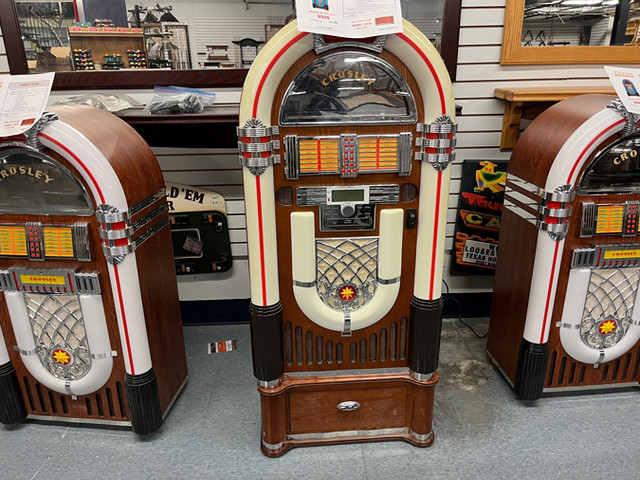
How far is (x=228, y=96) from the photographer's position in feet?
9.48

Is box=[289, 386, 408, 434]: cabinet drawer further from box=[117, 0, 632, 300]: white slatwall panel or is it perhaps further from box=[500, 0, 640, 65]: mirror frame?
box=[500, 0, 640, 65]: mirror frame

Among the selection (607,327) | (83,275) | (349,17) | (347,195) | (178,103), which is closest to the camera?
(349,17)

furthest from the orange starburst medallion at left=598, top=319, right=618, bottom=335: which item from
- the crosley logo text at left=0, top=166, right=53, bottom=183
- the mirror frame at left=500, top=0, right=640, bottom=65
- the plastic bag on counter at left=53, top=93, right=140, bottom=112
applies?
the plastic bag on counter at left=53, top=93, right=140, bottom=112

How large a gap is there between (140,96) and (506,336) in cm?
263

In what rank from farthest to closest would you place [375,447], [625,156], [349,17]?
[375,447]
[625,156]
[349,17]

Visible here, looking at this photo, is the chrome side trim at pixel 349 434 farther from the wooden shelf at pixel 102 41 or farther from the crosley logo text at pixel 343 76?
the wooden shelf at pixel 102 41

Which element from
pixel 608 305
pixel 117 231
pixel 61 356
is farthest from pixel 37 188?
pixel 608 305

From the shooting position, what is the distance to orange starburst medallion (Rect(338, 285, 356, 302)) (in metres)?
2.04

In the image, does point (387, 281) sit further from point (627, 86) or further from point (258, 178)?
point (627, 86)

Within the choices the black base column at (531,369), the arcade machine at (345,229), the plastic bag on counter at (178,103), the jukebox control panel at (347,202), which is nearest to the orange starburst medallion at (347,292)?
the arcade machine at (345,229)

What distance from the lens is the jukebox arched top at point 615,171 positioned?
6.93 feet

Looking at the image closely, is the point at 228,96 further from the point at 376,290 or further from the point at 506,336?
the point at 506,336

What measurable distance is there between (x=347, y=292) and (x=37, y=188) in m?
1.40

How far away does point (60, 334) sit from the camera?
7.04ft
